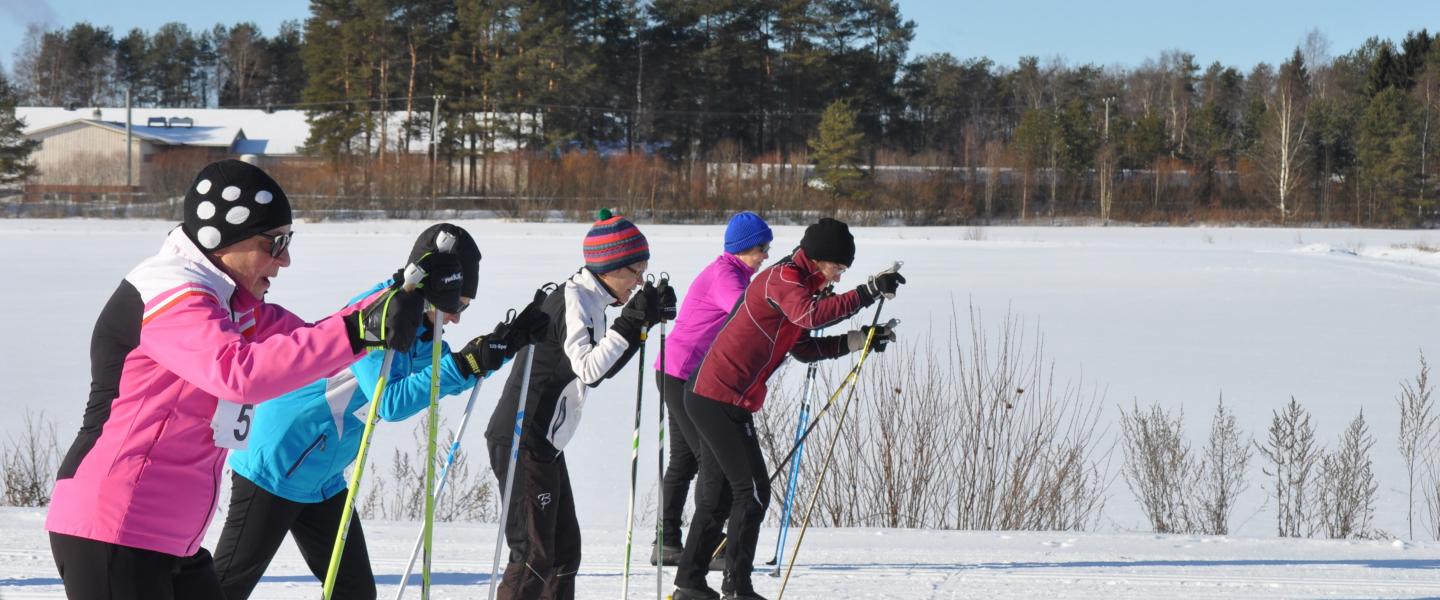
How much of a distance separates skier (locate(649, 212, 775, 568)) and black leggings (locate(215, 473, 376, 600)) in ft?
6.23

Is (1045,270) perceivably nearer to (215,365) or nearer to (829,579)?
(829,579)

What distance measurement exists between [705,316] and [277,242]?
9.68 ft

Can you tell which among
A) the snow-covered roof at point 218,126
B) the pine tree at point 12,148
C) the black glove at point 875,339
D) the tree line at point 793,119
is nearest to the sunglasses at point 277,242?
the black glove at point 875,339

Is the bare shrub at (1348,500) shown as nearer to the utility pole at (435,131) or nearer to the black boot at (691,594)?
the black boot at (691,594)

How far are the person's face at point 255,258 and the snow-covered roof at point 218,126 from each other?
198ft

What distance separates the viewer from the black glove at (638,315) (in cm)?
385

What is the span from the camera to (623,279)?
169 inches

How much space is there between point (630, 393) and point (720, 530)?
6.60 m

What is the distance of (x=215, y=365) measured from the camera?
2.43m

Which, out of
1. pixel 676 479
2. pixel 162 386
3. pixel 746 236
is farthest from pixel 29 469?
pixel 162 386

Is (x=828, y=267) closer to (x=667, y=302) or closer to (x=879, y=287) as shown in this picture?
(x=879, y=287)

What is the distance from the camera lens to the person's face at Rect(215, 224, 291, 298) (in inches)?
105

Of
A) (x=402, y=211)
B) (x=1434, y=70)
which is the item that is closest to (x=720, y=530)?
(x=402, y=211)

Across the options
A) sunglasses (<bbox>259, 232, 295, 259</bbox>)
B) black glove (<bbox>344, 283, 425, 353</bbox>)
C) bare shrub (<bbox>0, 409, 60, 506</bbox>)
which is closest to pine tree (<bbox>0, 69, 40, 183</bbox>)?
bare shrub (<bbox>0, 409, 60, 506</bbox>)
